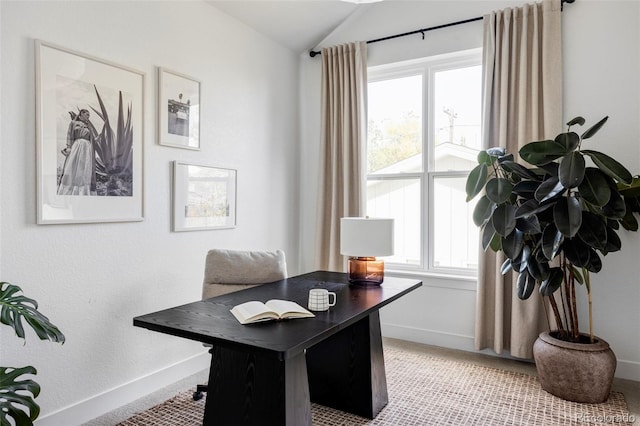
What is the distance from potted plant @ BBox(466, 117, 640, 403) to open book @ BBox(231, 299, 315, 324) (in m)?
1.34

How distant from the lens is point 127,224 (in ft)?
8.51

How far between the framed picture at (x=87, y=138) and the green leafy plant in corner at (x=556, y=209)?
214 cm

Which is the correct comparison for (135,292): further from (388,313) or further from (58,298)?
(388,313)

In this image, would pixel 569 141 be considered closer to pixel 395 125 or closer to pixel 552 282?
pixel 552 282

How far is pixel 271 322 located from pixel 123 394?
1.41 metres

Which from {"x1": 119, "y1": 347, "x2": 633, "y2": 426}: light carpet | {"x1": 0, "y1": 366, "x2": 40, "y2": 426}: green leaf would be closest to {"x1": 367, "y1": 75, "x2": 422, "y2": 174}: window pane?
{"x1": 119, "y1": 347, "x2": 633, "y2": 426}: light carpet

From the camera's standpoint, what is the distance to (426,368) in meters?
3.11

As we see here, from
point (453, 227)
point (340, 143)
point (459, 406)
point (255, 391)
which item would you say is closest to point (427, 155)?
point (453, 227)

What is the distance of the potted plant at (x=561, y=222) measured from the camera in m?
2.26

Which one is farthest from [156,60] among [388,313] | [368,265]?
[388,313]

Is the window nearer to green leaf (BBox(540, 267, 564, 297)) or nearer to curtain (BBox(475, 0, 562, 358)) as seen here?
curtain (BBox(475, 0, 562, 358))

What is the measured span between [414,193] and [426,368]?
4.92 ft

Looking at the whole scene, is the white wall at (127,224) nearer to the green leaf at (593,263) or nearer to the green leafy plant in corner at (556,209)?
the green leafy plant in corner at (556,209)

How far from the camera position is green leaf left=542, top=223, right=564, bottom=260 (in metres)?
2.36
